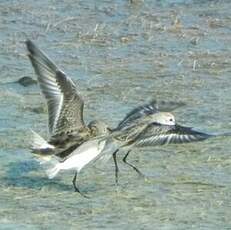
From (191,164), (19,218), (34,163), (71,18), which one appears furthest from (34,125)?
(71,18)

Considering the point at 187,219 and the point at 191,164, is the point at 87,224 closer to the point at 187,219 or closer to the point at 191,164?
the point at 187,219

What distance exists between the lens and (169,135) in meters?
7.86

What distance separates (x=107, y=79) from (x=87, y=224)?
3.87 metres

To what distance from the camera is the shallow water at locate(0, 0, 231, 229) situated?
7.57 meters

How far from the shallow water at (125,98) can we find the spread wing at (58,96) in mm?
424

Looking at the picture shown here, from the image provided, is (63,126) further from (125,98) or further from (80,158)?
(125,98)

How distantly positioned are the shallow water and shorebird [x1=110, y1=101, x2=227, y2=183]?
34 cm

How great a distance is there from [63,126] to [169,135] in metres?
0.76

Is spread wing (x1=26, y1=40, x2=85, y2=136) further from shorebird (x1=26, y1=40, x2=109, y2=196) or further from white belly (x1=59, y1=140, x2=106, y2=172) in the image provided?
white belly (x1=59, y1=140, x2=106, y2=172)

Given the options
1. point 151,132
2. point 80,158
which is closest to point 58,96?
point 80,158

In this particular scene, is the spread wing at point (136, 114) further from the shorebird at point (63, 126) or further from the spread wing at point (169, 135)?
the spread wing at point (169, 135)

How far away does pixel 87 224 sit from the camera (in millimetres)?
7297

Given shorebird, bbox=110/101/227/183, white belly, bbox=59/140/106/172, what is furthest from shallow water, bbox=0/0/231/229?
shorebird, bbox=110/101/227/183

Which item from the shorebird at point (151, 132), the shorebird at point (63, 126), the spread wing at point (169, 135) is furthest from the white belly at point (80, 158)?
the spread wing at point (169, 135)
